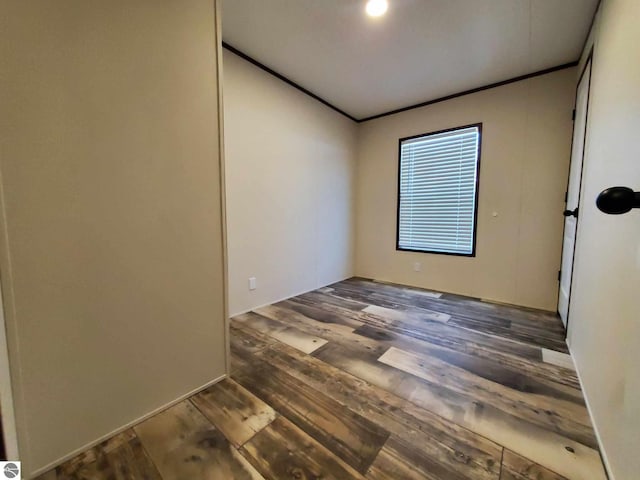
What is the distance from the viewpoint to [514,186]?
2844mm

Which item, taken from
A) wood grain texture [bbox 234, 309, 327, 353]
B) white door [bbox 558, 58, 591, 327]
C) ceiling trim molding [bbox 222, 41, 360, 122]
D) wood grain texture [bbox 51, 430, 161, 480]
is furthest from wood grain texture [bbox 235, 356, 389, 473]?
ceiling trim molding [bbox 222, 41, 360, 122]

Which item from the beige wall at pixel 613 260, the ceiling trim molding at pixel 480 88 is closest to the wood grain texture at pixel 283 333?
the beige wall at pixel 613 260

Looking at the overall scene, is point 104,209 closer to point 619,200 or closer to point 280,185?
point 619,200

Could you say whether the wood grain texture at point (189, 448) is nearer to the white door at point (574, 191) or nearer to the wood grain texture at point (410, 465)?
the wood grain texture at point (410, 465)

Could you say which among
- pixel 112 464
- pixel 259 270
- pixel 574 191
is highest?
pixel 574 191

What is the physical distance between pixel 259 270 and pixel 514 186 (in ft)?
9.68

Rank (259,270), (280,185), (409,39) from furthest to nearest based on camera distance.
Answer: (280,185) < (259,270) < (409,39)

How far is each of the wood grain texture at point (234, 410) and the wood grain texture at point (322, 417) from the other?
0.19 feet

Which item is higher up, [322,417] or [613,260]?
[613,260]

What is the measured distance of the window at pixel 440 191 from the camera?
3139 millimetres

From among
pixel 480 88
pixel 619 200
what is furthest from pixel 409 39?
pixel 619 200

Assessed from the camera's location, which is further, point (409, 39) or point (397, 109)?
point (397, 109)

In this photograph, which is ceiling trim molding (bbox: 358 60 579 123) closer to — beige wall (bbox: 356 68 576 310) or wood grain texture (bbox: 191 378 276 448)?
beige wall (bbox: 356 68 576 310)

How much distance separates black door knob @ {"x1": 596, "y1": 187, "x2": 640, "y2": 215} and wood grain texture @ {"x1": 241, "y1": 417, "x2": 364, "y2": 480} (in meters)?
1.16
